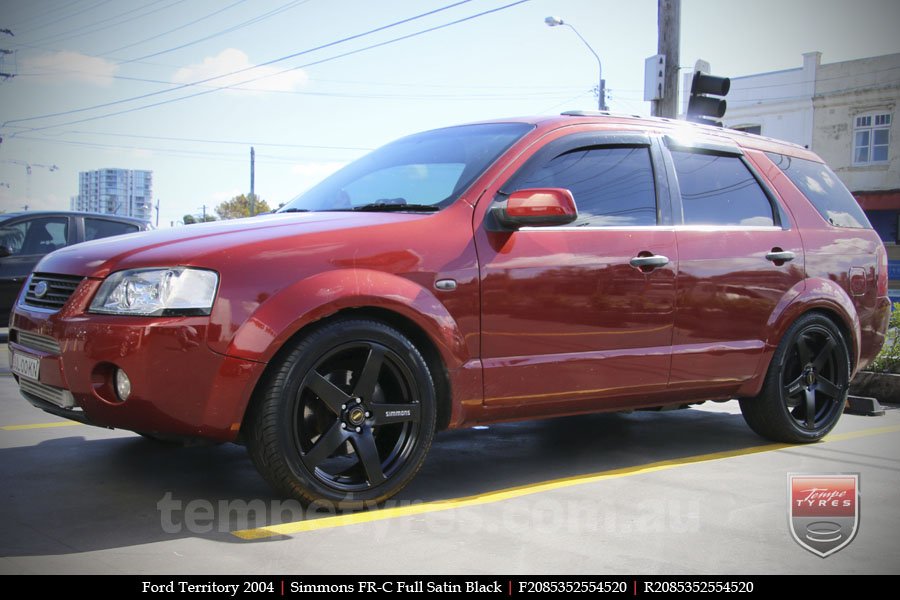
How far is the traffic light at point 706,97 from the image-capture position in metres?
9.70

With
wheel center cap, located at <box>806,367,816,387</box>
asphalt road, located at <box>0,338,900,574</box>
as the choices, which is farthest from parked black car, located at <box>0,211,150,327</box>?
wheel center cap, located at <box>806,367,816,387</box>

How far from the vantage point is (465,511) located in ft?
12.7

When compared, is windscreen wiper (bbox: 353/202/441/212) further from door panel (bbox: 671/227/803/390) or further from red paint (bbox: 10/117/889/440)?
door panel (bbox: 671/227/803/390)

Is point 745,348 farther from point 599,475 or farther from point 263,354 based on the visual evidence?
point 263,354

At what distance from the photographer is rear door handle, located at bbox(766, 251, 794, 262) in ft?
17.1

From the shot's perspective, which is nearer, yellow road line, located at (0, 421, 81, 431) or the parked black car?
yellow road line, located at (0, 421, 81, 431)

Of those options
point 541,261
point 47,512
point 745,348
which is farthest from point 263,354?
point 745,348

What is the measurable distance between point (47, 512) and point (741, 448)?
3.76 m

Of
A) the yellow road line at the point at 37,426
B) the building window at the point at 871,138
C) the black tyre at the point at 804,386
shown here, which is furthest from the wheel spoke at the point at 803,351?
the building window at the point at 871,138

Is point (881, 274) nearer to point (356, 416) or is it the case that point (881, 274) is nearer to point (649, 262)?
point (649, 262)

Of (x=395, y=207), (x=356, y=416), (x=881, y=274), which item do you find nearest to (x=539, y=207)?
(x=395, y=207)

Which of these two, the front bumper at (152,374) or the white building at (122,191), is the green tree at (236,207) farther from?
the front bumper at (152,374)

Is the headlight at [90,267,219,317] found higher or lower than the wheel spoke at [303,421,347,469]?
higher
